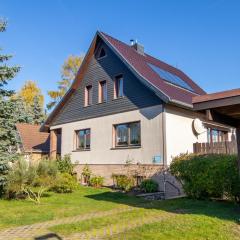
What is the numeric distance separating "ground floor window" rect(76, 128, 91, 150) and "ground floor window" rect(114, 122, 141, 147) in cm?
269

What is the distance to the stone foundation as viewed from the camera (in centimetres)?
1451

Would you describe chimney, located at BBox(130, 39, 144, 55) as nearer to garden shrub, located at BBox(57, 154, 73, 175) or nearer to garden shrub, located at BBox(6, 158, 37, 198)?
garden shrub, located at BBox(57, 154, 73, 175)

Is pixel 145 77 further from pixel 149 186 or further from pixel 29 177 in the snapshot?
pixel 29 177

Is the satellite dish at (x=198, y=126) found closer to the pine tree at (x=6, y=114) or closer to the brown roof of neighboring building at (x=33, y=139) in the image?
the pine tree at (x=6, y=114)

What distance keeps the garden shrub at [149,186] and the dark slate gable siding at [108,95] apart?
149 inches

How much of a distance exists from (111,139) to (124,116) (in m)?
1.69

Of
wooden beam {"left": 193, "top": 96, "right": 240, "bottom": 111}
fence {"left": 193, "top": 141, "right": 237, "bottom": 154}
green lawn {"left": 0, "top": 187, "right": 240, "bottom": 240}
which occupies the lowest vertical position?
green lawn {"left": 0, "top": 187, "right": 240, "bottom": 240}

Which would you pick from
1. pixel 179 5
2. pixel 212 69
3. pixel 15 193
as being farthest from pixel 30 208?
pixel 212 69

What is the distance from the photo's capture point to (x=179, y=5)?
1453cm

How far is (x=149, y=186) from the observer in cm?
1384

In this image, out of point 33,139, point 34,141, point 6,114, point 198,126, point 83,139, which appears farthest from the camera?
point 33,139

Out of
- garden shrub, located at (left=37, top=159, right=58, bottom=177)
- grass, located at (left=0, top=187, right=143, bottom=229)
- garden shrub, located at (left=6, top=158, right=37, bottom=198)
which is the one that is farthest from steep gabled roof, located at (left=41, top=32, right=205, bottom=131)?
garden shrub, located at (left=6, top=158, right=37, bottom=198)

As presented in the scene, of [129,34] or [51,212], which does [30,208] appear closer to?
[51,212]

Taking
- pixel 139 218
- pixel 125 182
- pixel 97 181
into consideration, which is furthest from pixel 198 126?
pixel 139 218
